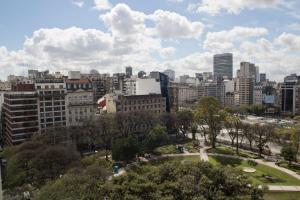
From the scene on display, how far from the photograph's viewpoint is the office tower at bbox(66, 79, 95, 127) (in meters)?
87.7

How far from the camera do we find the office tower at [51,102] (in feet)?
270

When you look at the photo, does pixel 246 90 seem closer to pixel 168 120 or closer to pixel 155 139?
pixel 168 120

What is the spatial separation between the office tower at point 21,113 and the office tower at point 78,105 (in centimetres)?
1011

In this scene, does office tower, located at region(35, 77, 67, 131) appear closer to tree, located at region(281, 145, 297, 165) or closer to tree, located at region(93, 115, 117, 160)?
tree, located at region(93, 115, 117, 160)

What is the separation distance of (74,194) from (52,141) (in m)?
46.0

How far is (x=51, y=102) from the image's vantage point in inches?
3295

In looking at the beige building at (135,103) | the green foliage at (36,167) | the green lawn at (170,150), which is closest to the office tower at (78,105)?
the beige building at (135,103)

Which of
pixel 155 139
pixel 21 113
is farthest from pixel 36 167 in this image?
pixel 21 113

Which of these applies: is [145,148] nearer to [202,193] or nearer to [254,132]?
[254,132]

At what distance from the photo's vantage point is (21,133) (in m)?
79.2

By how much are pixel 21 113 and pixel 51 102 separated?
28.5 feet

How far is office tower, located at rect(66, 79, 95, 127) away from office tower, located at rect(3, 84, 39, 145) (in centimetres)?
1011

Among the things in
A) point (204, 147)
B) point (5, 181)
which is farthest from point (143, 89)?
point (5, 181)

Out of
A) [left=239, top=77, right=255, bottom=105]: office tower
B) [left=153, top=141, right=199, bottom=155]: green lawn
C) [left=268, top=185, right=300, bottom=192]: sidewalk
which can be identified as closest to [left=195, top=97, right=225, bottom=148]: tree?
[left=153, top=141, right=199, bottom=155]: green lawn
